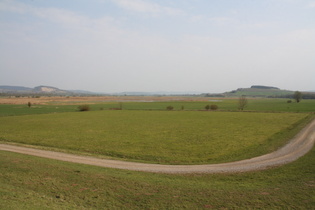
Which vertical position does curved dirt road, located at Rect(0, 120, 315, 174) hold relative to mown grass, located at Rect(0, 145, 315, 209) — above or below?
below

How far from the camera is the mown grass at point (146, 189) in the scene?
11.3 m

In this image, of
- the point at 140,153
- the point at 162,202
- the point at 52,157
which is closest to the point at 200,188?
the point at 162,202

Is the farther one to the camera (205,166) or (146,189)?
(205,166)

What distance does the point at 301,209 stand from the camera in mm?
10828

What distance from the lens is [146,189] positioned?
44.4 ft

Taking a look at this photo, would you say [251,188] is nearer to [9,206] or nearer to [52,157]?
[9,206]

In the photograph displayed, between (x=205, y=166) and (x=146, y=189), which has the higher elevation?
(x=146, y=189)

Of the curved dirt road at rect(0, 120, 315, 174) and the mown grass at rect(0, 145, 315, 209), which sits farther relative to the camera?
the curved dirt road at rect(0, 120, 315, 174)

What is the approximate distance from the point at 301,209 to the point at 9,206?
44.0 ft

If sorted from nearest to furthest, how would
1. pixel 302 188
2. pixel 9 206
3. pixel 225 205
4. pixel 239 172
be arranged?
pixel 9 206 → pixel 225 205 → pixel 302 188 → pixel 239 172

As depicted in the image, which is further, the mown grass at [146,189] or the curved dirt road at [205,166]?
the curved dirt road at [205,166]

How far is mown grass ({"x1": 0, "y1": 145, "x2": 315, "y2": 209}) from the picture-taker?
11.3 meters

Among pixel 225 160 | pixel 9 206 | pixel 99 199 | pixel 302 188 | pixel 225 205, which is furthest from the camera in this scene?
pixel 225 160

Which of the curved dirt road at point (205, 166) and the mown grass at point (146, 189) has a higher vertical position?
the mown grass at point (146, 189)
